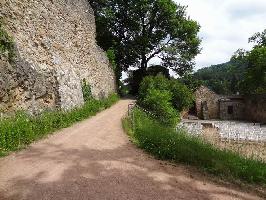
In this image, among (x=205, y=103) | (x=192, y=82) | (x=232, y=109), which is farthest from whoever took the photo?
(x=232, y=109)

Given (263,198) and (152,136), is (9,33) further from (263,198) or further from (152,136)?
(263,198)

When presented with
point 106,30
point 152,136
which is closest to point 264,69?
point 106,30

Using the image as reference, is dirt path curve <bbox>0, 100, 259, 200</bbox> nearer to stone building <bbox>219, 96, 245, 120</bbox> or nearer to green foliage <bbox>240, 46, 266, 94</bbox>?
stone building <bbox>219, 96, 245, 120</bbox>

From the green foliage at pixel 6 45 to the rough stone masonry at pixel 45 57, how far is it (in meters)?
0.23

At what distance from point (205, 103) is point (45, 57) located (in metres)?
23.7

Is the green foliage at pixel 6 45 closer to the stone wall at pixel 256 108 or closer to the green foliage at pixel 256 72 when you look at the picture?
the stone wall at pixel 256 108

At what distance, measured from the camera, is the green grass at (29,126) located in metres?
9.26

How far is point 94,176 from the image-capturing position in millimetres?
7125

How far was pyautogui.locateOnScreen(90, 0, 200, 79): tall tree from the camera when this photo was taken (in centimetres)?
3412

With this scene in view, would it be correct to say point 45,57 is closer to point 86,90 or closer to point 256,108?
point 86,90

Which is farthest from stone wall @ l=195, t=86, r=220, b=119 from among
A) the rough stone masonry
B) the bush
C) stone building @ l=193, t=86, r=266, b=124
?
the bush

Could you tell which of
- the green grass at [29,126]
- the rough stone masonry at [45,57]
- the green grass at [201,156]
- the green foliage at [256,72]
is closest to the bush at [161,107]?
the rough stone masonry at [45,57]

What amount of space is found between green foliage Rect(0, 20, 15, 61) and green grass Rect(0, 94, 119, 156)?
6.04 feet

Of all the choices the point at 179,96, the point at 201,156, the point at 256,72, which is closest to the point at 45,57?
the point at 201,156
